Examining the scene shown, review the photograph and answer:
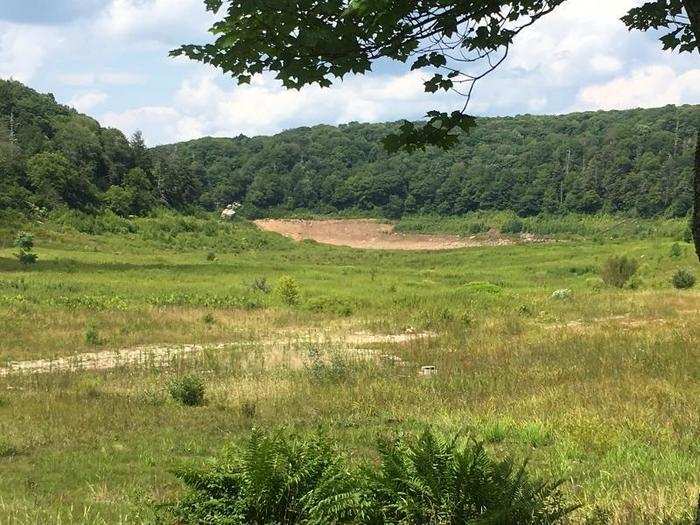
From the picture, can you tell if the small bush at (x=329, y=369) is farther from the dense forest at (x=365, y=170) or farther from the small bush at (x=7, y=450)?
the dense forest at (x=365, y=170)

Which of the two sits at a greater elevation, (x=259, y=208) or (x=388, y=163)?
(x=388, y=163)

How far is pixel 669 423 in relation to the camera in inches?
354

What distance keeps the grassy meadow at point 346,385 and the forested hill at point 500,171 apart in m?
102

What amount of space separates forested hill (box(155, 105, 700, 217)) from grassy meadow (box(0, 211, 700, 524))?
101704 millimetres

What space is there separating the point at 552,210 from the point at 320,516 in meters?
145

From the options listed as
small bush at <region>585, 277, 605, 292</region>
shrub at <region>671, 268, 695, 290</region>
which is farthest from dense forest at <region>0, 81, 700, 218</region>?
shrub at <region>671, 268, 695, 290</region>

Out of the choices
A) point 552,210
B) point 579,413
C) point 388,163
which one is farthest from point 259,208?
point 579,413

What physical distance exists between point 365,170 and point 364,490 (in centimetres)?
17865

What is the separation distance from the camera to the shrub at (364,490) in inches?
177

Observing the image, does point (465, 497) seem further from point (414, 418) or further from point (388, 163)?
point (388, 163)

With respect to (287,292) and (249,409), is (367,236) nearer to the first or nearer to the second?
(287,292)

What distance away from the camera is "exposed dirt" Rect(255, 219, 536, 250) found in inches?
4847

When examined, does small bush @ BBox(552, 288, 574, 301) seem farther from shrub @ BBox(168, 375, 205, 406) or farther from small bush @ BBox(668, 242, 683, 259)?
shrub @ BBox(168, 375, 205, 406)

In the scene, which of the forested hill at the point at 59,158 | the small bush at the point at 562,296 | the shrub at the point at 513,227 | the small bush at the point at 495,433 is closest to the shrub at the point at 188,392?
the small bush at the point at 495,433
